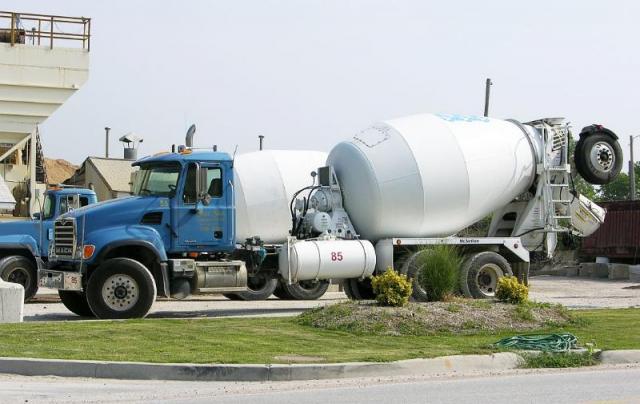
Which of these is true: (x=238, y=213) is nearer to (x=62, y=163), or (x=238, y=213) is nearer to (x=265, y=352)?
(x=265, y=352)

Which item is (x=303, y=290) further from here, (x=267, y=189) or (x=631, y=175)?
(x=631, y=175)

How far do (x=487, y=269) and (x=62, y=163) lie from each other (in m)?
85.5

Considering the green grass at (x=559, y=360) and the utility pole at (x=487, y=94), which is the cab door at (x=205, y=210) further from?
the utility pole at (x=487, y=94)

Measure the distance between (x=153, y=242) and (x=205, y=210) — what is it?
47.3 inches

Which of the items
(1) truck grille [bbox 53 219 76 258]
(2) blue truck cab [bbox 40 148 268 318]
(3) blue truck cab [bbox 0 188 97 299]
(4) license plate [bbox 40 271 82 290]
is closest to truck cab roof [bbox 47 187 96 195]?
(3) blue truck cab [bbox 0 188 97 299]

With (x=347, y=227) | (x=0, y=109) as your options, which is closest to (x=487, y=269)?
(x=347, y=227)

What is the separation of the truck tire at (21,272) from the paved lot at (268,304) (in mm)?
428

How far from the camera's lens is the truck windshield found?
1903 cm

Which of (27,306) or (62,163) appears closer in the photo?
(27,306)

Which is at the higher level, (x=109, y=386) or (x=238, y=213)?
(x=238, y=213)

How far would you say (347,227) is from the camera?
69.9 feet

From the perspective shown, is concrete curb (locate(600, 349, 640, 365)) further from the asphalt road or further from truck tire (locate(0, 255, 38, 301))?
truck tire (locate(0, 255, 38, 301))

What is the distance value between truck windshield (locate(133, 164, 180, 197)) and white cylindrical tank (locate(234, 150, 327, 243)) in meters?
3.01

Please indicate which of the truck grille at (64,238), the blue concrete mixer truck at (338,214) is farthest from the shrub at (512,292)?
the truck grille at (64,238)
